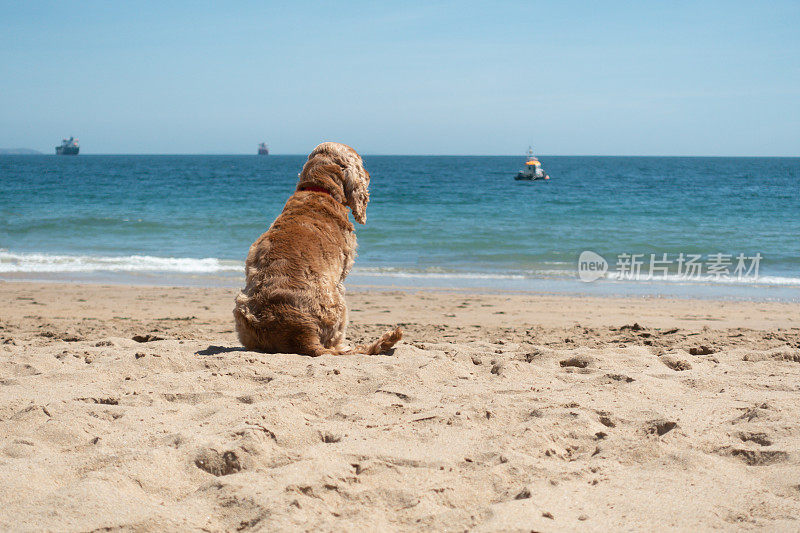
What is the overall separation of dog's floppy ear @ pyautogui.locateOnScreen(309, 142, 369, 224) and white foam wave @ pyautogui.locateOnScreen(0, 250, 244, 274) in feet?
25.4

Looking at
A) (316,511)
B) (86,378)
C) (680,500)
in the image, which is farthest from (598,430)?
(86,378)

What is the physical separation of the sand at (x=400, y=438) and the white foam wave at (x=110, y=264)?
24.2 feet

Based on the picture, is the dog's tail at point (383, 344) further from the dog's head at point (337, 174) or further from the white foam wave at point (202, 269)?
the white foam wave at point (202, 269)

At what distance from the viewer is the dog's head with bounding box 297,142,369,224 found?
17.5 ft

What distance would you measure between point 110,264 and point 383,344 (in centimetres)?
1039

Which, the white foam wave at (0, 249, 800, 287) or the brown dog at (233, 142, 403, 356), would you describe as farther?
the white foam wave at (0, 249, 800, 287)

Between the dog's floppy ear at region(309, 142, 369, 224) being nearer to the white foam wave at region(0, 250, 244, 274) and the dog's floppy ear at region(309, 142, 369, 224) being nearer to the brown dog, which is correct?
the brown dog

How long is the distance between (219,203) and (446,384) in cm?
2575

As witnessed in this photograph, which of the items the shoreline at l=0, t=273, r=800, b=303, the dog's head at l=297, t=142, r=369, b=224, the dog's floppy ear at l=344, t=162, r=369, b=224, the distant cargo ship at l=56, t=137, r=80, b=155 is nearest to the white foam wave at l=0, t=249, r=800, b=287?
the shoreline at l=0, t=273, r=800, b=303

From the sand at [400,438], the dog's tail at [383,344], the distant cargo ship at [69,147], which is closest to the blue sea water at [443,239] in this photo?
the dog's tail at [383,344]

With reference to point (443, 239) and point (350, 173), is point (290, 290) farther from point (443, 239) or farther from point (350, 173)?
point (443, 239)

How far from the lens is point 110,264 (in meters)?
13.4

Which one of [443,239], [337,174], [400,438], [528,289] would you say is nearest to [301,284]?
[337,174]

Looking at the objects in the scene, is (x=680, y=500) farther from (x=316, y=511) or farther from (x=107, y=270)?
(x=107, y=270)
